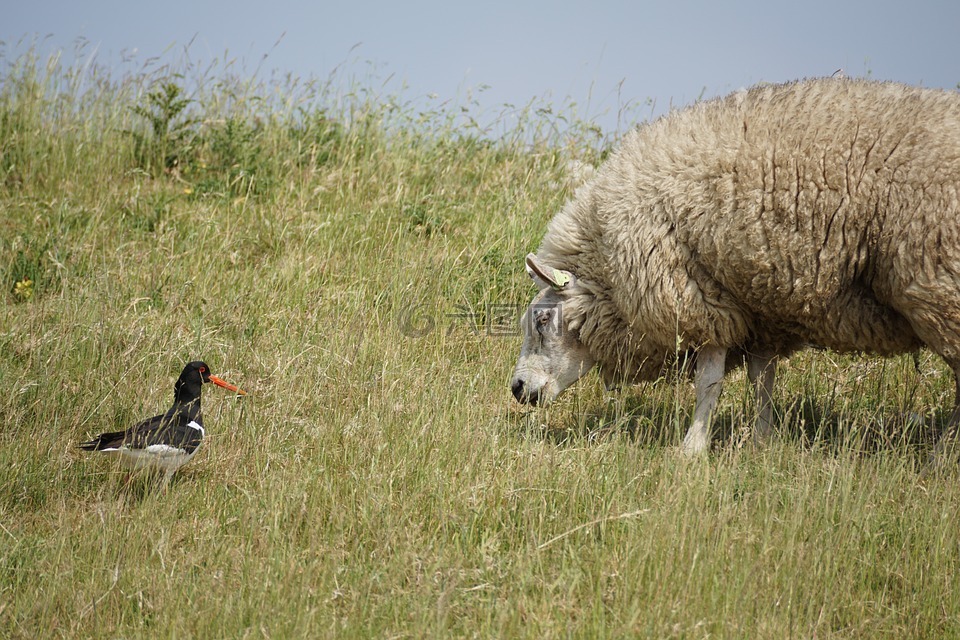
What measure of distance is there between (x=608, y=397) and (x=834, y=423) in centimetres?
147

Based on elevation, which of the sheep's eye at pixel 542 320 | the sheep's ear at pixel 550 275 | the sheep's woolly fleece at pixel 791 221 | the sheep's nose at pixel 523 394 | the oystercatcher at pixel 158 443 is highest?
the sheep's woolly fleece at pixel 791 221

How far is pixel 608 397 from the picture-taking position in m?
5.81

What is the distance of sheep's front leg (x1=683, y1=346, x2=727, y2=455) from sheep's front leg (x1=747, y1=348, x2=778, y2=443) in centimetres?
31

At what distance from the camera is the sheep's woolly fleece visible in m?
4.29

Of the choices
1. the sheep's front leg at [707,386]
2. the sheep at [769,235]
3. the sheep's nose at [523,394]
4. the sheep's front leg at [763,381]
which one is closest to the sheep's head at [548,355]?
the sheep's nose at [523,394]

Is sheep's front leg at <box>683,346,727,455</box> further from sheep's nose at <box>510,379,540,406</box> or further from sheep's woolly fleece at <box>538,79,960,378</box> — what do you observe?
sheep's nose at <box>510,379,540,406</box>

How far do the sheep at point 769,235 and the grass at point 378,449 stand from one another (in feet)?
1.64

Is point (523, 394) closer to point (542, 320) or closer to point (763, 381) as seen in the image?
point (542, 320)

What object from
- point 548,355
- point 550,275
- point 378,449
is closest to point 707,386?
point 548,355

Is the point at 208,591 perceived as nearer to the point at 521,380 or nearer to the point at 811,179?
the point at 521,380

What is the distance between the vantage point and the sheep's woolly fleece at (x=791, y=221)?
4.29m

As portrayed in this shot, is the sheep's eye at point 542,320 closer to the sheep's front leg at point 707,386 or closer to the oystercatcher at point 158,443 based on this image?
the sheep's front leg at point 707,386

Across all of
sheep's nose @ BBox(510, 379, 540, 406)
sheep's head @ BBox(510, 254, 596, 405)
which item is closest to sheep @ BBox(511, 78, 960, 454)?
sheep's head @ BBox(510, 254, 596, 405)

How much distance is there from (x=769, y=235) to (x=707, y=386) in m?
1.07
